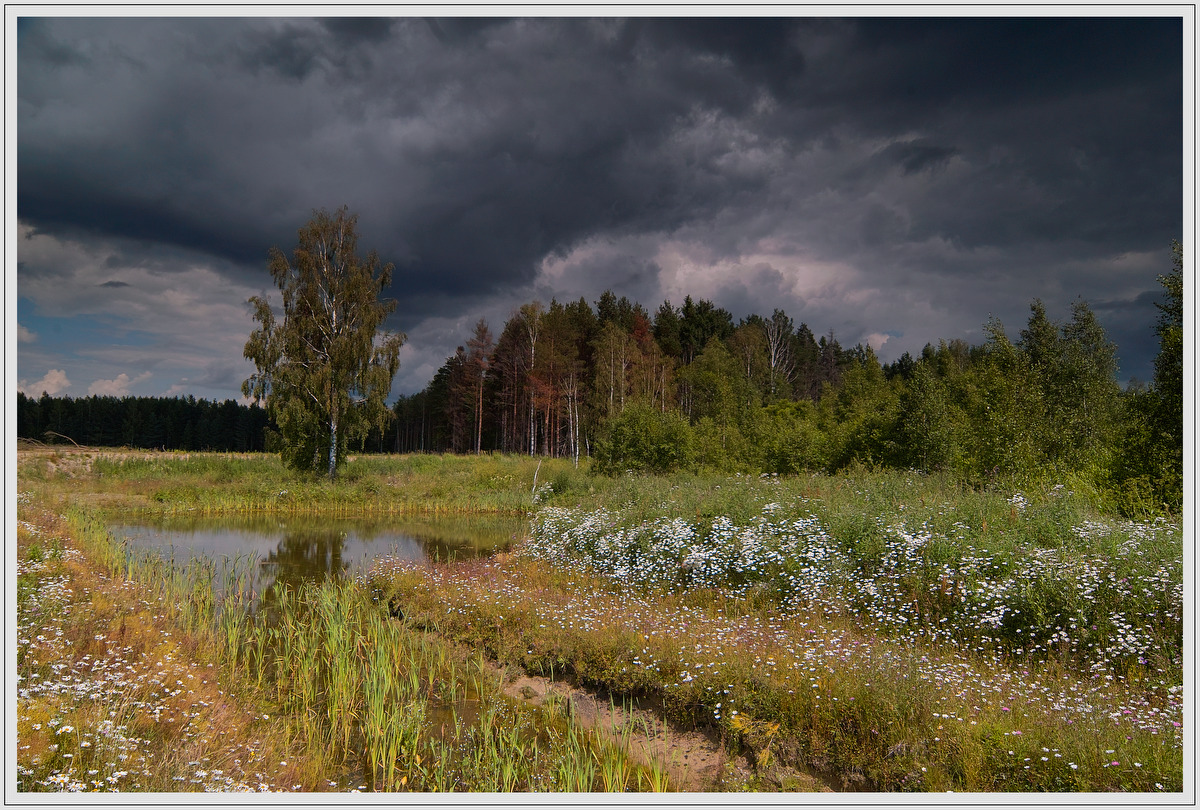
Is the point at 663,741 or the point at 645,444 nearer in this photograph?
the point at 663,741

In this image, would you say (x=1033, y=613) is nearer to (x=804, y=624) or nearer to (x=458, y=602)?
(x=804, y=624)

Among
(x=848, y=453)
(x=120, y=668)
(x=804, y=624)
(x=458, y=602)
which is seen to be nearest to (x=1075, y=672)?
(x=804, y=624)

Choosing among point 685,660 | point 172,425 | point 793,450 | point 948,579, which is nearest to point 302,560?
point 685,660

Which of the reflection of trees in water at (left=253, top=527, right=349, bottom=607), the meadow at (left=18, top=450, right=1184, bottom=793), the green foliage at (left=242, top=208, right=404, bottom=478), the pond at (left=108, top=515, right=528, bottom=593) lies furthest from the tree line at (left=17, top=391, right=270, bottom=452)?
the meadow at (left=18, top=450, right=1184, bottom=793)

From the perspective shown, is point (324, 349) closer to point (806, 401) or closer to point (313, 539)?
point (313, 539)

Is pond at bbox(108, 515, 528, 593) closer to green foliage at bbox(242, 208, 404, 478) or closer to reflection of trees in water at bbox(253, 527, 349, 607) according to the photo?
reflection of trees in water at bbox(253, 527, 349, 607)

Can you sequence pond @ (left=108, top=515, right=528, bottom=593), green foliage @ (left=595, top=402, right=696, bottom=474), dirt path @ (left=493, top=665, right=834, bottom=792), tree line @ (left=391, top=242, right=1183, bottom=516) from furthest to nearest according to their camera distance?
1. green foliage @ (left=595, top=402, right=696, bottom=474)
2. pond @ (left=108, top=515, right=528, bottom=593)
3. tree line @ (left=391, top=242, right=1183, bottom=516)
4. dirt path @ (left=493, top=665, right=834, bottom=792)

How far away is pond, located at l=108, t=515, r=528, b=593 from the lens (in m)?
15.3

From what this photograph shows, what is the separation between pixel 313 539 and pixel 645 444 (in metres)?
16.3

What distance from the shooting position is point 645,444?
29797 millimetres

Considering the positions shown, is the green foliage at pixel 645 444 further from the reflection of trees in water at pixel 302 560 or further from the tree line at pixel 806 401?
the reflection of trees in water at pixel 302 560

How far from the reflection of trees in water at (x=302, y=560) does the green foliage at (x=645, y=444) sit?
14.1m

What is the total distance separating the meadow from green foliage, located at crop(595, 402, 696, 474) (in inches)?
614
